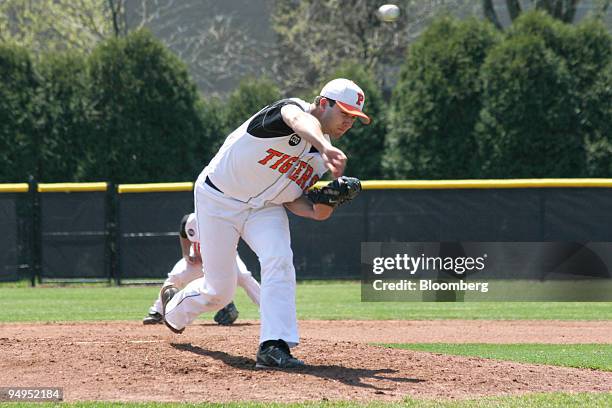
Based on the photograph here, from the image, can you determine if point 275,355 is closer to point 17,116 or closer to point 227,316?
point 227,316

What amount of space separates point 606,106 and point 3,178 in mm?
11114

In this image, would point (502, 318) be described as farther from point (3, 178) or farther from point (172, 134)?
point (3, 178)

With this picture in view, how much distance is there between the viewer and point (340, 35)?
81.1ft

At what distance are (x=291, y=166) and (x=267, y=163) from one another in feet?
0.53

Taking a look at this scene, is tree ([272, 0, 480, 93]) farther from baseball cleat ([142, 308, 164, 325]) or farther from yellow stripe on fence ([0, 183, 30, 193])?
baseball cleat ([142, 308, 164, 325])

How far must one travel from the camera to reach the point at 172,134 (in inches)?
728

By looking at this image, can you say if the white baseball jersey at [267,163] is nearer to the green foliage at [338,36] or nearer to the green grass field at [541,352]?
the green grass field at [541,352]

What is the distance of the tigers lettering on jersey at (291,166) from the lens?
5941mm

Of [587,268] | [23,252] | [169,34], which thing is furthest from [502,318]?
[169,34]

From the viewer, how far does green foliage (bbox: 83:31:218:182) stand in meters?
18.3

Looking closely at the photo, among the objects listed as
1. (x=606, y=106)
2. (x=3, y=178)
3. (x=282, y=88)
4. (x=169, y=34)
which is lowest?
(x=3, y=178)

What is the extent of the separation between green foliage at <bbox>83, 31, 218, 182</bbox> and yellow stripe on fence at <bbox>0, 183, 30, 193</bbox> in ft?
5.83

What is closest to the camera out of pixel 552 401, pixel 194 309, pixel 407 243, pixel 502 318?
pixel 552 401

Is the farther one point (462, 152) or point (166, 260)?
point (462, 152)
